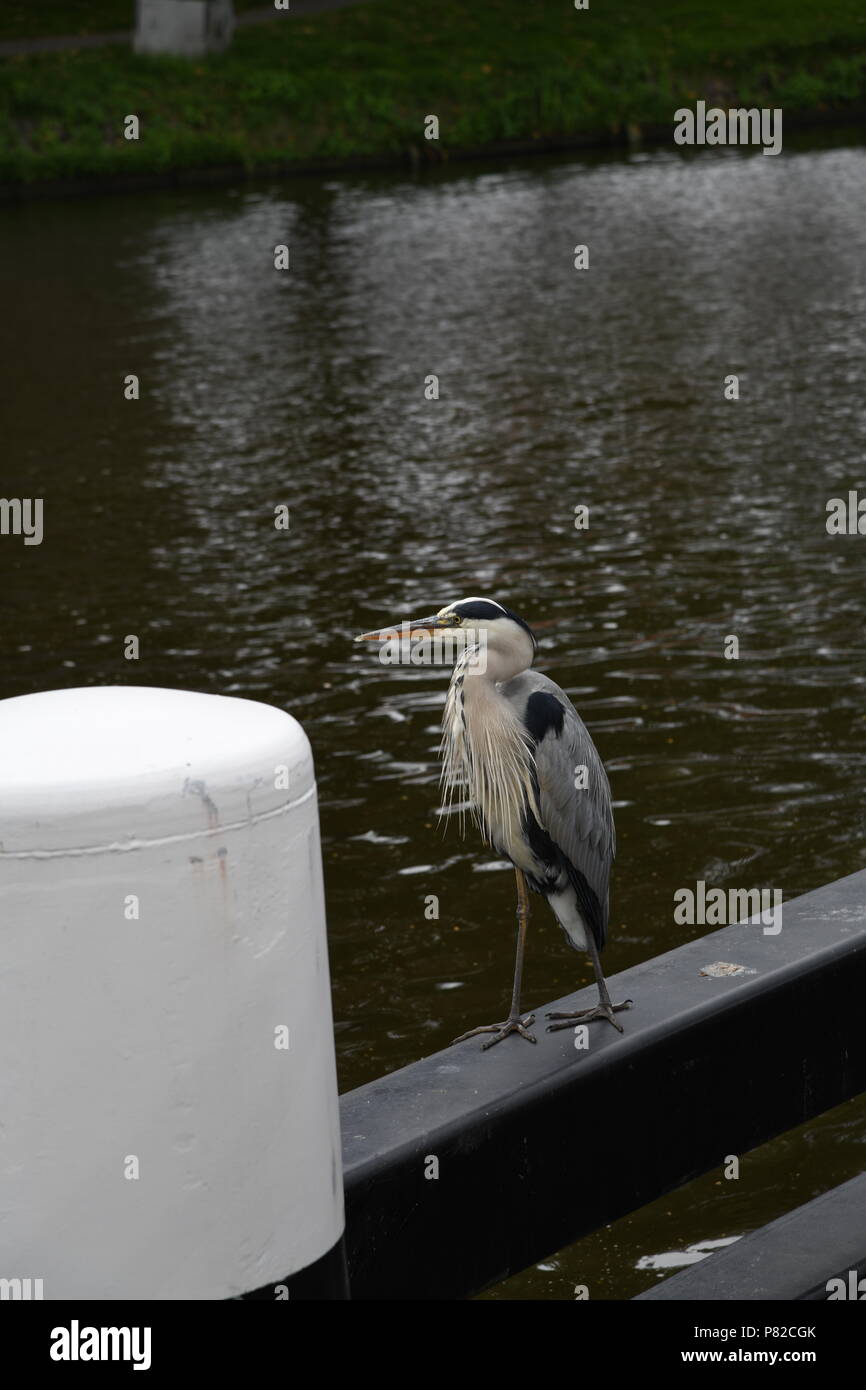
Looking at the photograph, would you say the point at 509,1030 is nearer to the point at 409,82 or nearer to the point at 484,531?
the point at 484,531

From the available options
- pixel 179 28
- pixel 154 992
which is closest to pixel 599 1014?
pixel 154 992

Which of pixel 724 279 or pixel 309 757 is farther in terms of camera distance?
pixel 724 279

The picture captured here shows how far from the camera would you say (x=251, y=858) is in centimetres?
221

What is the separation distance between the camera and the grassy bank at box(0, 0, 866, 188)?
3472cm

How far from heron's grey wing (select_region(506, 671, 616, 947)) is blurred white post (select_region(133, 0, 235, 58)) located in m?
36.3

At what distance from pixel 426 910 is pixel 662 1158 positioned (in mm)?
3924

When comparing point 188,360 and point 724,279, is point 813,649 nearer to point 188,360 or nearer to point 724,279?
point 188,360

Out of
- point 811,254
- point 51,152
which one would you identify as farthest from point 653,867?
point 51,152

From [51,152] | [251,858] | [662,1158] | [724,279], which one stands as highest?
[51,152]

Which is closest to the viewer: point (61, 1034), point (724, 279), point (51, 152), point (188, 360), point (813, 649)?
point (61, 1034)

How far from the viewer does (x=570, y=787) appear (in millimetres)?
3752

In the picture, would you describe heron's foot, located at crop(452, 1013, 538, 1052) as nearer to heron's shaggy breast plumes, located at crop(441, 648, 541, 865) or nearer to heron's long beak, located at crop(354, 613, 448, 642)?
heron's shaggy breast plumes, located at crop(441, 648, 541, 865)

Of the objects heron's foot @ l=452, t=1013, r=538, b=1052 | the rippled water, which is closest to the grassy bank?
the rippled water

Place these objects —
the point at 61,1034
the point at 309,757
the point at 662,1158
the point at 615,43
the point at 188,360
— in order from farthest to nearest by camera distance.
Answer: the point at 615,43
the point at 188,360
the point at 662,1158
the point at 309,757
the point at 61,1034
